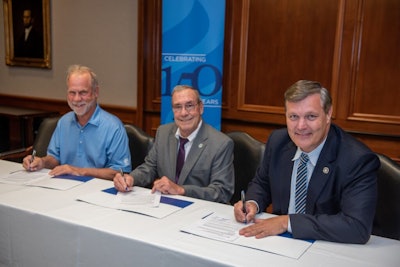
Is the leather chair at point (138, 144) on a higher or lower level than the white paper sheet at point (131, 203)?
higher

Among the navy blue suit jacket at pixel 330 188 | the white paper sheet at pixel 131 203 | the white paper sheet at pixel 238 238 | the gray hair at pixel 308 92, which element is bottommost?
the white paper sheet at pixel 131 203

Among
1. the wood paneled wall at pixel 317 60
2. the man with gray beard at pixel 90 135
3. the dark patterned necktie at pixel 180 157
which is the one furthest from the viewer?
the wood paneled wall at pixel 317 60

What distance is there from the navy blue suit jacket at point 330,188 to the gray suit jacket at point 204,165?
0.89 ft

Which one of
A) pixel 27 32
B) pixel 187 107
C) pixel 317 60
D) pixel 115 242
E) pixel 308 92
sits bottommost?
pixel 115 242

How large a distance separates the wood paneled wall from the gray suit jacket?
1.68 meters

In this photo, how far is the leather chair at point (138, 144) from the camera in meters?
2.72

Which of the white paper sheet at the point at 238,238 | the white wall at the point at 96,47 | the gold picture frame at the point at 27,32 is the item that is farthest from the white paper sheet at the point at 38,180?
the gold picture frame at the point at 27,32

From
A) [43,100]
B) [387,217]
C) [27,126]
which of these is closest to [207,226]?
[387,217]

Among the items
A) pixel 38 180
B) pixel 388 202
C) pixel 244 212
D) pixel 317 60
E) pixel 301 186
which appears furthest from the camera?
pixel 317 60

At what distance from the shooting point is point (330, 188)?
1.67 metres

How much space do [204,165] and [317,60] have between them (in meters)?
1.91

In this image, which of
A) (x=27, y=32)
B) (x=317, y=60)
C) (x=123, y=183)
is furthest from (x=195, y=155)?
(x=27, y=32)

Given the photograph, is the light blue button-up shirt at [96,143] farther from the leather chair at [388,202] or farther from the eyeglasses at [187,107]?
the leather chair at [388,202]

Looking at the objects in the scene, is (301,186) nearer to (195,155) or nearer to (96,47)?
(195,155)
